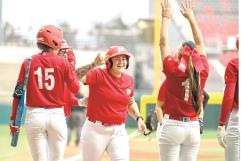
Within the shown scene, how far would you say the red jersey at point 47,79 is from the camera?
560cm

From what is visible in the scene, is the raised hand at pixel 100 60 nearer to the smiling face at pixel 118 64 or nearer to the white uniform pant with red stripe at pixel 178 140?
the smiling face at pixel 118 64

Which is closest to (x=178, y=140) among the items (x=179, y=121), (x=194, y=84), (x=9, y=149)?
(x=179, y=121)

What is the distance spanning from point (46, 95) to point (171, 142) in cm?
108

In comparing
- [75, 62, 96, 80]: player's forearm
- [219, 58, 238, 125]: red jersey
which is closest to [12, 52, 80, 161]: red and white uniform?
[75, 62, 96, 80]: player's forearm

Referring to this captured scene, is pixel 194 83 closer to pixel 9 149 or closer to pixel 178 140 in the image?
pixel 178 140

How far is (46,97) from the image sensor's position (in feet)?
18.5

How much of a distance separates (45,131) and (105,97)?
0.57 m

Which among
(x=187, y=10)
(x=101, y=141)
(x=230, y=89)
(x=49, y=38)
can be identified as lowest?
(x=101, y=141)

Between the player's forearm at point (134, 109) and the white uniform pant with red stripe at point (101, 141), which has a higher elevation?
the player's forearm at point (134, 109)

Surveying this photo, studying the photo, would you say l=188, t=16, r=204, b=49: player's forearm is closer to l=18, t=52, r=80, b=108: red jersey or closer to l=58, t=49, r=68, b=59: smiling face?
l=18, t=52, r=80, b=108: red jersey

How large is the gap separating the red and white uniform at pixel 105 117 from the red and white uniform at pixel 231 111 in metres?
0.77

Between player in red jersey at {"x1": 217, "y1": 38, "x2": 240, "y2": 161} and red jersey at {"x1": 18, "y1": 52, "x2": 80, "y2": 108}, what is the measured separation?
120 centimetres

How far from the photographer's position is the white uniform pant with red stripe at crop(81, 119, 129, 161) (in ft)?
17.8

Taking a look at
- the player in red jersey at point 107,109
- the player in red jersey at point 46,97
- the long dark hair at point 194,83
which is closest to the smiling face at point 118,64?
the player in red jersey at point 107,109
